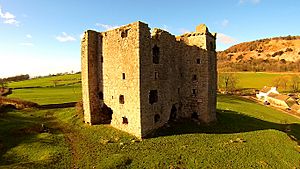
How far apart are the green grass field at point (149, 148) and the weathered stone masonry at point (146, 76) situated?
7.09 ft

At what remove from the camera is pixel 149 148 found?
21406mm

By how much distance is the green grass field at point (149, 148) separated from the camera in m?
19.0

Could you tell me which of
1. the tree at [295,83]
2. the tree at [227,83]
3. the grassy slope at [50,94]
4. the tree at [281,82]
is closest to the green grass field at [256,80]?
the tree at [281,82]

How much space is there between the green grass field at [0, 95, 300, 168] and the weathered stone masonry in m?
2.16

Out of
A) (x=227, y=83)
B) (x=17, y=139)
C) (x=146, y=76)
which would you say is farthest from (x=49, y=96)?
(x=227, y=83)

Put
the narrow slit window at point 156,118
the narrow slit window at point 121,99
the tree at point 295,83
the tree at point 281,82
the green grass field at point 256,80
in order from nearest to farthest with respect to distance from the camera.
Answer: the narrow slit window at point 156,118, the narrow slit window at point 121,99, the tree at point 295,83, the tree at point 281,82, the green grass field at point 256,80

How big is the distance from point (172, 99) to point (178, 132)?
201 inches

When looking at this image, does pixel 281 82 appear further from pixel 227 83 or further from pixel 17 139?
pixel 17 139

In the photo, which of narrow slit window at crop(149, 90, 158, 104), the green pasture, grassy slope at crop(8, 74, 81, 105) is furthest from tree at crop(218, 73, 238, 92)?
narrow slit window at crop(149, 90, 158, 104)

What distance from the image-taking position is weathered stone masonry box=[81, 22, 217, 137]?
2394 centimetres

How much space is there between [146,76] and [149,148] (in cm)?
770

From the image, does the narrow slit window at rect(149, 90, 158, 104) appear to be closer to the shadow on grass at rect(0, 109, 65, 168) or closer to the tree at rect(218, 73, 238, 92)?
the shadow on grass at rect(0, 109, 65, 168)

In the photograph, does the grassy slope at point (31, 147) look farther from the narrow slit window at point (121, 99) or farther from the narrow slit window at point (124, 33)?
→ the narrow slit window at point (124, 33)

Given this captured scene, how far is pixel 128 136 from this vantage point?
79.1 ft
